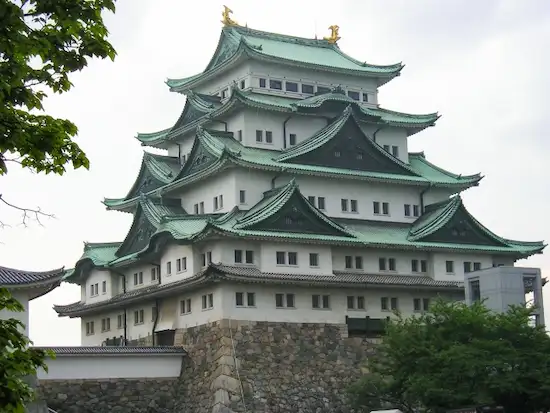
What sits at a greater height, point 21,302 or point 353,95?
point 353,95

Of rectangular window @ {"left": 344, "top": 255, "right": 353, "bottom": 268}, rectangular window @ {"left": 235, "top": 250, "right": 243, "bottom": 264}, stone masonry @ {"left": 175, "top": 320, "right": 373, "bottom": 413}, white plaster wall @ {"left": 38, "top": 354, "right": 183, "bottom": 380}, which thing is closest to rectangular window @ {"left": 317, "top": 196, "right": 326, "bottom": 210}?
rectangular window @ {"left": 344, "top": 255, "right": 353, "bottom": 268}

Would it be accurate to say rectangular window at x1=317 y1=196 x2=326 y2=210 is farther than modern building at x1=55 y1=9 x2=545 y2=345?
Yes

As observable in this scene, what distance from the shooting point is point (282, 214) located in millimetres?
45938

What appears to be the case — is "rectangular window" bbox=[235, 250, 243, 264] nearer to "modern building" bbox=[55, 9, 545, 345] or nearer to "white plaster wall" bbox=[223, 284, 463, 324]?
"modern building" bbox=[55, 9, 545, 345]

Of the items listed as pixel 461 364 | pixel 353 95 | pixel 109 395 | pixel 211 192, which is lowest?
pixel 109 395

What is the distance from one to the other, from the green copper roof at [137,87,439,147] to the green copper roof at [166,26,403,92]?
2206 mm

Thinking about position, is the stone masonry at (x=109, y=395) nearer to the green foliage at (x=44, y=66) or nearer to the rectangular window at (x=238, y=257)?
the rectangular window at (x=238, y=257)

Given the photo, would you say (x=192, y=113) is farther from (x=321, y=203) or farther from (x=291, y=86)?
(x=321, y=203)

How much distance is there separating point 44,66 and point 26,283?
2481 centimetres

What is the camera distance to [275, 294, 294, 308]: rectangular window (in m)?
45.2

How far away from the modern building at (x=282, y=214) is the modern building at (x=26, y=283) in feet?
26.7

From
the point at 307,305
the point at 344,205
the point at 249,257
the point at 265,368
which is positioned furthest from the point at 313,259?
the point at 265,368

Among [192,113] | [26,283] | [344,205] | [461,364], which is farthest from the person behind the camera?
[192,113]

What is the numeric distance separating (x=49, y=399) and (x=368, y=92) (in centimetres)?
2671
